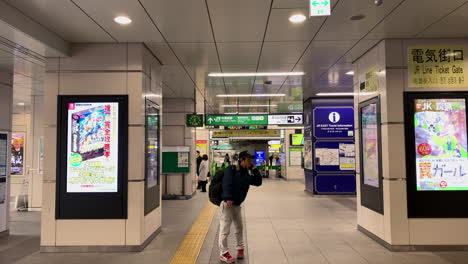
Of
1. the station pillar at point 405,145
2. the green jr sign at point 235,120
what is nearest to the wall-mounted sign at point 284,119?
the green jr sign at point 235,120

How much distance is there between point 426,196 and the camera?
5004 millimetres

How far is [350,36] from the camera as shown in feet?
16.5

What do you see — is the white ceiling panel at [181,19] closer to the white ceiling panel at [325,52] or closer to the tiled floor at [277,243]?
the white ceiling panel at [325,52]

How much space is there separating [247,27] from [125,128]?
2.35m

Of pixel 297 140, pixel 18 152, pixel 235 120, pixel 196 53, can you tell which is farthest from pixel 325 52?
pixel 297 140

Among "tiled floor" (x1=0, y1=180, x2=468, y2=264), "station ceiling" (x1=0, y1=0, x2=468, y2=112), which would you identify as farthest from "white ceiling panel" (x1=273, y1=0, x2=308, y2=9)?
"tiled floor" (x1=0, y1=180, x2=468, y2=264)

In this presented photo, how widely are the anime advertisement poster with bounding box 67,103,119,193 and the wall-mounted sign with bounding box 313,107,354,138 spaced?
7.23 m

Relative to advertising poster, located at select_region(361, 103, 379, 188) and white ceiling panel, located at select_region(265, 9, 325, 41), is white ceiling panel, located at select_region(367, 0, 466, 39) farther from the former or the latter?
advertising poster, located at select_region(361, 103, 379, 188)

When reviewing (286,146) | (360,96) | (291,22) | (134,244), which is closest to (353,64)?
(360,96)

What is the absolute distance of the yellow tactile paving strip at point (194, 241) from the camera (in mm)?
4656

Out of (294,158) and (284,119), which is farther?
(294,158)

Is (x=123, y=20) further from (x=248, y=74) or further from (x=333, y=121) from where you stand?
(x=333, y=121)

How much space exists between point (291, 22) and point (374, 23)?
44.8 inches

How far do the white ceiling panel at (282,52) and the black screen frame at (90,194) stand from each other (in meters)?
2.44
